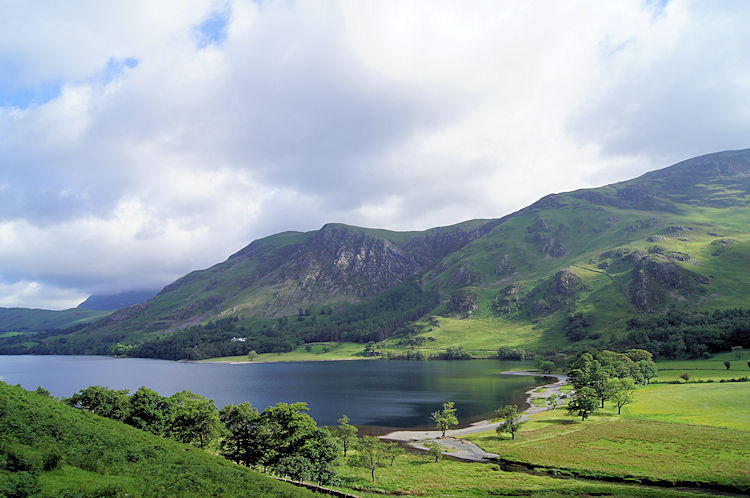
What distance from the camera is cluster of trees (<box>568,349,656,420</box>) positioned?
98.0 meters

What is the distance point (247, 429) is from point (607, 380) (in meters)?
106

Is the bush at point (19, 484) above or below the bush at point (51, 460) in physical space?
Answer: above

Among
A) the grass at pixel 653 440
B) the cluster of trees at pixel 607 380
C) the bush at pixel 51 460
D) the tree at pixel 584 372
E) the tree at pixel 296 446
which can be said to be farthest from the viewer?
the tree at pixel 584 372

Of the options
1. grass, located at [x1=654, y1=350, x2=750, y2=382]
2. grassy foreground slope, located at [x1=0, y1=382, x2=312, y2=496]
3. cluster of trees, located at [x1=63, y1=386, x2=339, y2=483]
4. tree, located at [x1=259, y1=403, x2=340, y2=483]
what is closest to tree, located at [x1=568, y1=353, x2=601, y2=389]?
grass, located at [x1=654, y1=350, x2=750, y2=382]

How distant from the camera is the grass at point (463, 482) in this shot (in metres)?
49.8

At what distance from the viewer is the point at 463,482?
184 feet

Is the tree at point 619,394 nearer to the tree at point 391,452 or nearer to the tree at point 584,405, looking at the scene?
the tree at point 584,405

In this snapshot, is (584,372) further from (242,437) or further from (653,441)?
(242,437)

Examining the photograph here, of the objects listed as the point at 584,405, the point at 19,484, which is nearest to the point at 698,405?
the point at 584,405

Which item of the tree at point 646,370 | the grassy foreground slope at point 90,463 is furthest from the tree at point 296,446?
the tree at point 646,370

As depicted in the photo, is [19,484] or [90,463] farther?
[90,463]

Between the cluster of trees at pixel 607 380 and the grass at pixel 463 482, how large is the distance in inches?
1825

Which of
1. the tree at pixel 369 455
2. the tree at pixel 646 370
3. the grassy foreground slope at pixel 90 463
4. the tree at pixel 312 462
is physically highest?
the grassy foreground slope at pixel 90 463

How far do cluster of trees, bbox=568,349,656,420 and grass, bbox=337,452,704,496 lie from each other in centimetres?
4636
